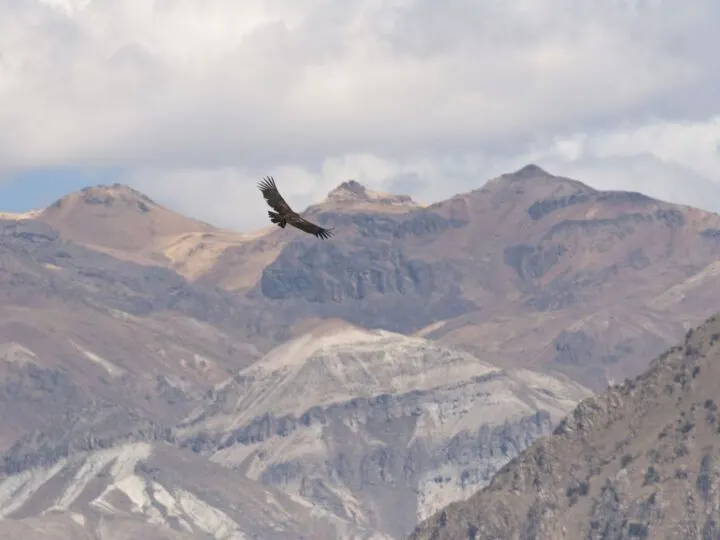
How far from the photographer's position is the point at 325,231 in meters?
107

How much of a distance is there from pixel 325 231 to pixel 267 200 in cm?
288

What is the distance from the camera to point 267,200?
10569 cm
